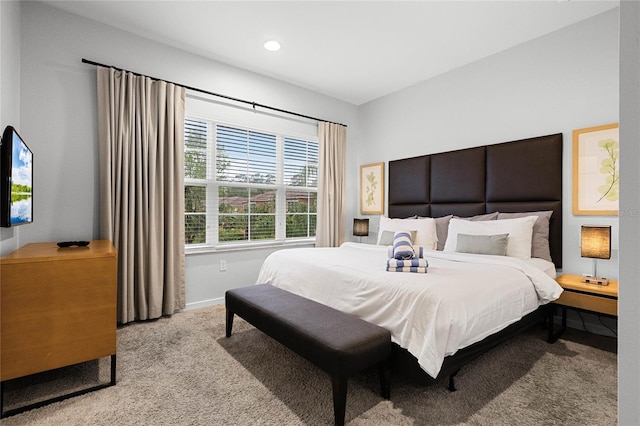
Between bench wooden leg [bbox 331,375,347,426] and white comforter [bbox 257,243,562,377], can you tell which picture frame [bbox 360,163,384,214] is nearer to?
white comforter [bbox 257,243,562,377]

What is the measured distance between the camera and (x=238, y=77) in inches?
147

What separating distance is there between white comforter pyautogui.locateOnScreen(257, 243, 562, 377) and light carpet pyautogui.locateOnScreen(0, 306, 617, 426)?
341mm

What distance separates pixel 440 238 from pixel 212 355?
263 cm

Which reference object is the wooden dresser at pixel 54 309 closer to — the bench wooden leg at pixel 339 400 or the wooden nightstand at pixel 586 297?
the bench wooden leg at pixel 339 400

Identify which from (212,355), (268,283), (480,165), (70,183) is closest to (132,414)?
(212,355)

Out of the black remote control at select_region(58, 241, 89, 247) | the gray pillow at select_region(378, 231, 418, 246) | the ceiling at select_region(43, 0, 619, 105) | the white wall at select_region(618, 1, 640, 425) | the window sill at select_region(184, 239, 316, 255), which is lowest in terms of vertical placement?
the window sill at select_region(184, 239, 316, 255)

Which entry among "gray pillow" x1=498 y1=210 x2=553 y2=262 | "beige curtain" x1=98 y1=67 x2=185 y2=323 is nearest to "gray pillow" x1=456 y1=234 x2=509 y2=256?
"gray pillow" x1=498 y1=210 x2=553 y2=262

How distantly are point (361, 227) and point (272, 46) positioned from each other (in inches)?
103

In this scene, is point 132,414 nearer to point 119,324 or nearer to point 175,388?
point 175,388

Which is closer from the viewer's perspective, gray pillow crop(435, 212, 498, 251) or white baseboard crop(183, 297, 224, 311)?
white baseboard crop(183, 297, 224, 311)

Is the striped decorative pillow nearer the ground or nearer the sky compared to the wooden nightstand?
nearer the sky

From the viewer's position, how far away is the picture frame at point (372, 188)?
183 inches

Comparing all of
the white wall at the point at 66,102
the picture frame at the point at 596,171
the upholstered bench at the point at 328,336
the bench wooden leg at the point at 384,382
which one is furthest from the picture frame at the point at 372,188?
the bench wooden leg at the point at 384,382

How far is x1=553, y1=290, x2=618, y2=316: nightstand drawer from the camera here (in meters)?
2.29
